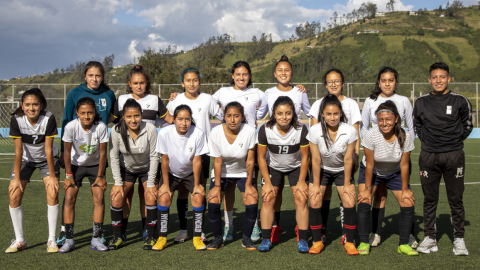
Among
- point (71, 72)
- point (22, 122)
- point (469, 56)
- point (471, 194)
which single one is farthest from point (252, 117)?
point (71, 72)

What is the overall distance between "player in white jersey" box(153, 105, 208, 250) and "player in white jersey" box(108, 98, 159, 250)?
10 centimetres

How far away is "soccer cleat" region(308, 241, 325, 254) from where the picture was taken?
3906 millimetres

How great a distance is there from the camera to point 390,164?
3.99 meters

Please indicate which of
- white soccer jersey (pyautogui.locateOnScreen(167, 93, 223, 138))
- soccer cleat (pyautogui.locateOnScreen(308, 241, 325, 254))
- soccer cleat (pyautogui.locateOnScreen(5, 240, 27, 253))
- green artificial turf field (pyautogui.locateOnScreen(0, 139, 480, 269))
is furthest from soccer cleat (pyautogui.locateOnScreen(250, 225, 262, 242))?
soccer cleat (pyautogui.locateOnScreen(5, 240, 27, 253))

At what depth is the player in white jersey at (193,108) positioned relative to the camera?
174 inches

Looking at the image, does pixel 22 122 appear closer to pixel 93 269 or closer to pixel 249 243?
pixel 93 269

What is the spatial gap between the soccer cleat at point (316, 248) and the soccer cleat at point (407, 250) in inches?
31.3

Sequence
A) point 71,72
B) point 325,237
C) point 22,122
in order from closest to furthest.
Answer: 1. point 22,122
2. point 325,237
3. point 71,72

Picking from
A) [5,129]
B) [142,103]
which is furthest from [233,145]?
[5,129]

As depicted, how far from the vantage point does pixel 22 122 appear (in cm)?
399

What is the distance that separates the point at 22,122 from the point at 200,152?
74.2 inches

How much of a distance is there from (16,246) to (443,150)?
4.52 m

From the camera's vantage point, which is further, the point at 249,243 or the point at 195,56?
the point at 195,56

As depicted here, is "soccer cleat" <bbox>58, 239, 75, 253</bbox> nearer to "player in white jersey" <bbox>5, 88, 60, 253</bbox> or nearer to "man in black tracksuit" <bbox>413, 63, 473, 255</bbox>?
"player in white jersey" <bbox>5, 88, 60, 253</bbox>
